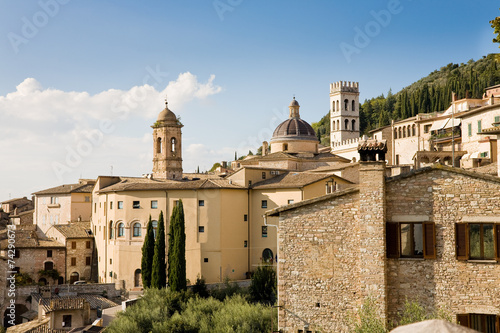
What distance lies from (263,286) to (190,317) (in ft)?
25.0

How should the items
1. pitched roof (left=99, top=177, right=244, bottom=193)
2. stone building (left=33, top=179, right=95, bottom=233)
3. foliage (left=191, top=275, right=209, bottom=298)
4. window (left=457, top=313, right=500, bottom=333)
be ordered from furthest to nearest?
1. stone building (left=33, top=179, right=95, bottom=233)
2. pitched roof (left=99, top=177, right=244, bottom=193)
3. foliage (left=191, top=275, right=209, bottom=298)
4. window (left=457, top=313, right=500, bottom=333)

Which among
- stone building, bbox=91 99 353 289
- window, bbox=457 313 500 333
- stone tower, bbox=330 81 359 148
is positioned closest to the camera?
window, bbox=457 313 500 333

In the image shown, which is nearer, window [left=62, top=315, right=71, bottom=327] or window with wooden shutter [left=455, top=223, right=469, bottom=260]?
window with wooden shutter [left=455, top=223, right=469, bottom=260]

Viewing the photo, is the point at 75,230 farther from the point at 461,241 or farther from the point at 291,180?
the point at 461,241

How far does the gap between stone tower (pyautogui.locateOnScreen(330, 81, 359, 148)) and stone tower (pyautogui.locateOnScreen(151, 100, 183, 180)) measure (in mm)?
45290

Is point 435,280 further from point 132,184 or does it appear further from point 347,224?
point 132,184

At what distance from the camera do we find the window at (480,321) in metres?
12.9

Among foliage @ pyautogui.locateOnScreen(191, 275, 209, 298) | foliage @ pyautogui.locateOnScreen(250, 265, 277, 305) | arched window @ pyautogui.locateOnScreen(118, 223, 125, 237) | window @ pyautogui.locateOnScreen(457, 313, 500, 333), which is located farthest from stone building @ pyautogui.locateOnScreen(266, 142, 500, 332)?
arched window @ pyautogui.locateOnScreen(118, 223, 125, 237)

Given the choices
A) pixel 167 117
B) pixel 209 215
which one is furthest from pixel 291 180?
pixel 167 117

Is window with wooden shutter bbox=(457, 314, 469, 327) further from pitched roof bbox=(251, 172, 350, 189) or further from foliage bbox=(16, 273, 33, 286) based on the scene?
foliage bbox=(16, 273, 33, 286)

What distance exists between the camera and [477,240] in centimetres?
1316

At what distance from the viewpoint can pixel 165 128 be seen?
Answer: 151 ft

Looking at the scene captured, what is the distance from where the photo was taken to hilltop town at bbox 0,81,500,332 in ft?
43.9

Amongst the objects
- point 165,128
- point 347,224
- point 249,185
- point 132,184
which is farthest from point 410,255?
point 165,128
